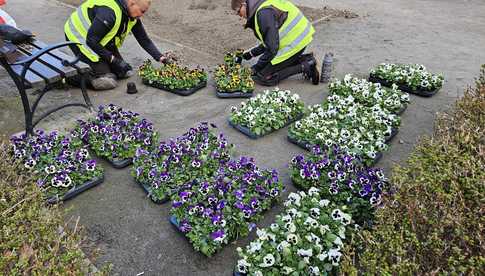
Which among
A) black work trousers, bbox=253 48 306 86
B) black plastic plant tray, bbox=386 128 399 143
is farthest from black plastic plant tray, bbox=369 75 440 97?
black plastic plant tray, bbox=386 128 399 143

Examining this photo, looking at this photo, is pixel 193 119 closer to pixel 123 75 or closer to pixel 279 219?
pixel 123 75

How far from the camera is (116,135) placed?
3797 millimetres

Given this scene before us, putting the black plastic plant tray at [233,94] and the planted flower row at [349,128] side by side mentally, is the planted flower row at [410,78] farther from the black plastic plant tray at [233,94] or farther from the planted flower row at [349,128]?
the black plastic plant tray at [233,94]

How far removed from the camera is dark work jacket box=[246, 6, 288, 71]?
502 cm

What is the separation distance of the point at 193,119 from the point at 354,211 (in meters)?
2.44

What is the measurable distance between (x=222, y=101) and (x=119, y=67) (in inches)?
65.8

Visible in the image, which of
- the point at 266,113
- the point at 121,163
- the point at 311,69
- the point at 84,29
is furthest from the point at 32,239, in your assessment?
the point at 311,69

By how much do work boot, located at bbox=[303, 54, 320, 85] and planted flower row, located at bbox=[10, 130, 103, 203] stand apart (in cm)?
333

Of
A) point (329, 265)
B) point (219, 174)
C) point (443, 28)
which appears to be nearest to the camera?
point (329, 265)

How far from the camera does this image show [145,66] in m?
5.60

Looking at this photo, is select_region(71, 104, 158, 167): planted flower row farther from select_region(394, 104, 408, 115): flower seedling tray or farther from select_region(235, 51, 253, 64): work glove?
select_region(394, 104, 408, 115): flower seedling tray

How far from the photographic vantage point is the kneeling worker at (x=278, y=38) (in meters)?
5.07

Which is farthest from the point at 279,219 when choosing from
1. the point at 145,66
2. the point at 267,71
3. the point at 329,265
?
the point at 145,66

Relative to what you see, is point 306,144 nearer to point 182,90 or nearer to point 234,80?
point 234,80
